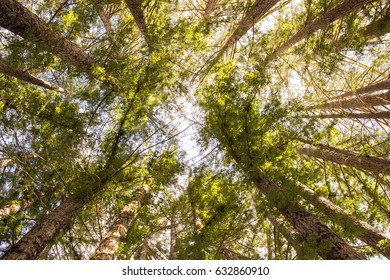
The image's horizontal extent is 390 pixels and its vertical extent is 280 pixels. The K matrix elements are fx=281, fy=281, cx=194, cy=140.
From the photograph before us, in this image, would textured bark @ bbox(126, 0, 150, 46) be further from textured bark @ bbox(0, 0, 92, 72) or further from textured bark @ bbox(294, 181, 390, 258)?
textured bark @ bbox(294, 181, 390, 258)

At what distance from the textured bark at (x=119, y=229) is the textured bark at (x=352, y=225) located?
2997mm

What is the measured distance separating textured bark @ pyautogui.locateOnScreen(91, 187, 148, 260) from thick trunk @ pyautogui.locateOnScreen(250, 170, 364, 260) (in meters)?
2.44

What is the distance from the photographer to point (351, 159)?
17.8 ft

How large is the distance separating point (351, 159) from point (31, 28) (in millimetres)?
5913

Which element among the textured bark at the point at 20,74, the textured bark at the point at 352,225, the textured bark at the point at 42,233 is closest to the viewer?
the textured bark at the point at 42,233

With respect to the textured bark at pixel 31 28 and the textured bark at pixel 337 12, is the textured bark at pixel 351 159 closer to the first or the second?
the textured bark at pixel 337 12

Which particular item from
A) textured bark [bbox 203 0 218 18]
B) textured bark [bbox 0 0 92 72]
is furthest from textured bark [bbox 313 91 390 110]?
textured bark [bbox 0 0 92 72]

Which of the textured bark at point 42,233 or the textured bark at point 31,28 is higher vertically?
the textured bark at point 31,28

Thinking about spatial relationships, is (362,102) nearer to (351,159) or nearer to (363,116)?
(363,116)

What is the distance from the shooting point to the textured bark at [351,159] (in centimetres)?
475

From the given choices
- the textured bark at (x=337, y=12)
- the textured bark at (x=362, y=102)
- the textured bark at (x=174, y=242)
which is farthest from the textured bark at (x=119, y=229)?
the textured bark at (x=337, y=12)
